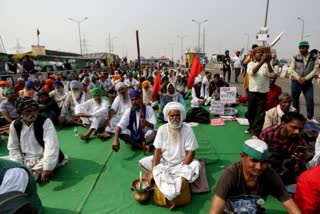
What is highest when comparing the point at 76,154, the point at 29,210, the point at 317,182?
the point at 29,210

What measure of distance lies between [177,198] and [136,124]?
2056 millimetres

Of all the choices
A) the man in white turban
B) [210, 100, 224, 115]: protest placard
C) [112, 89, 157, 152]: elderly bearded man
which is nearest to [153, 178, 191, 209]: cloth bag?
[112, 89, 157, 152]: elderly bearded man

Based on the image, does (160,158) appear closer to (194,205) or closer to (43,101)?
(194,205)

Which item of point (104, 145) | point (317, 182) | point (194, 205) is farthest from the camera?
point (104, 145)

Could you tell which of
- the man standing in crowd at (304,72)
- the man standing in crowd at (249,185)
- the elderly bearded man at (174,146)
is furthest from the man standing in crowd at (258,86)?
the man standing in crowd at (249,185)

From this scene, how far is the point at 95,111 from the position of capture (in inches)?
229

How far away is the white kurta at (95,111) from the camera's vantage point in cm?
560

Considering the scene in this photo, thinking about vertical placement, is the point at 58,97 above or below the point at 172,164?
above

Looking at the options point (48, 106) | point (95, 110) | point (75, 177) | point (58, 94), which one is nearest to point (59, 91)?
point (58, 94)

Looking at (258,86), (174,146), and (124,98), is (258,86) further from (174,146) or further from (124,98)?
(124,98)

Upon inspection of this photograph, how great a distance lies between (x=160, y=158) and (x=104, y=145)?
199cm

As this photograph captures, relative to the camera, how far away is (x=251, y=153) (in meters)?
1.93

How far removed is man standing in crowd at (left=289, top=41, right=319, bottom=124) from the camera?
18.1 ft

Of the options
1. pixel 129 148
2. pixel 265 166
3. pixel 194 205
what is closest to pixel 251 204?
pixel 265 166
